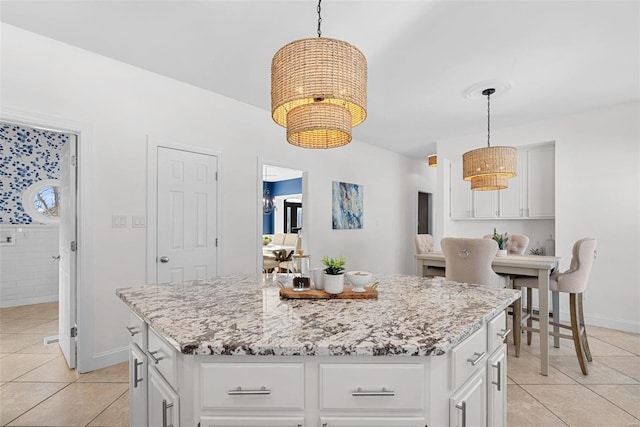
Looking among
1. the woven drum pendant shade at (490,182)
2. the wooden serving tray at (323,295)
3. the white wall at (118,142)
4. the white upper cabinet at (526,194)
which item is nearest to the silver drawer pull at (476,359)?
the wooden serving tray at (323,295)

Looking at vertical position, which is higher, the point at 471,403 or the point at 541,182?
the point at 541,182

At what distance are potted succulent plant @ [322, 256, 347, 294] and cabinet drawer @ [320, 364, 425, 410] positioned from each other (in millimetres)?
530

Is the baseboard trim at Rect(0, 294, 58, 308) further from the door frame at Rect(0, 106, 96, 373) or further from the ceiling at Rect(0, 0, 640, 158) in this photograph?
the ceiling at Rect(0, 0, 640, 158)

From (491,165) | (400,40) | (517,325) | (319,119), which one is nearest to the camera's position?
(319,119)

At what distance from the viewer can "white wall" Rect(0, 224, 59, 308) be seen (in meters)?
4.55

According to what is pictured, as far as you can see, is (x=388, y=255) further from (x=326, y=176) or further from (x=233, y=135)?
(x=233, y=135)

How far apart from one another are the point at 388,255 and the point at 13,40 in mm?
5351

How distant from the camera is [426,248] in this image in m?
3.91

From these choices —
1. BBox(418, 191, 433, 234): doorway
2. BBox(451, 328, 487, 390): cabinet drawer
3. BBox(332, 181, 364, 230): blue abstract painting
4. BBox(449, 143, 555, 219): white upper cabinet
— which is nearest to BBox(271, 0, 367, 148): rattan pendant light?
BBox(451, 328, 487, 390): cabinet drawer

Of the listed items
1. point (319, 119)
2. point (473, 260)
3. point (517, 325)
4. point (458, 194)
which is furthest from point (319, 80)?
point (458, 194)

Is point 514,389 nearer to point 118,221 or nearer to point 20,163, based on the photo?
point 118,221

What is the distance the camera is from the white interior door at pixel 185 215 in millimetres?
3062

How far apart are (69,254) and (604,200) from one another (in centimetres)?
547

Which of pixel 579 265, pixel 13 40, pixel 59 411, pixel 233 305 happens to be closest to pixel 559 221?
pixel 579 265
